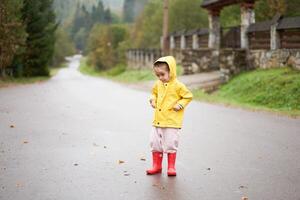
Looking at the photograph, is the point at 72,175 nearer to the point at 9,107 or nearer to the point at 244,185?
the point at 244,185

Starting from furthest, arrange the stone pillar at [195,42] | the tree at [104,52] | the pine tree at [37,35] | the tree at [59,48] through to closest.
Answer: the tree at [59,48], the tree at [104,52], the pine tree at [37,35], the stone pillar at [195,42]

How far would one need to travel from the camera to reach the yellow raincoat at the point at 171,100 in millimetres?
6605

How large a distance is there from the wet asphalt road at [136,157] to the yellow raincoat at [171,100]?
0.72 m

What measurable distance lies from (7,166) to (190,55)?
2338 cm

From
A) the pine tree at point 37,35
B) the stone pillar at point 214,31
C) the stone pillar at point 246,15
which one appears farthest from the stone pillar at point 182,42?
the stone pillar at point 246,15

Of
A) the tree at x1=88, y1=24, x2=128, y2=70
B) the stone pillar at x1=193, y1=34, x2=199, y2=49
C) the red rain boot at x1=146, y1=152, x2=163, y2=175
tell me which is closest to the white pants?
the red rain boot at x1=146, y1=152, x2=163, y2=175

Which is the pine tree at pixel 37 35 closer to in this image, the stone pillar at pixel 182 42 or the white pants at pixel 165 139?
the stone pillar at pixel 182 42

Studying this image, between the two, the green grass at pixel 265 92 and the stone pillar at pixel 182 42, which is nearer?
the green grass at pixel 265 92

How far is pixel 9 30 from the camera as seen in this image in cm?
3000

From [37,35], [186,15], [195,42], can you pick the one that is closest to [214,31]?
[195,42]

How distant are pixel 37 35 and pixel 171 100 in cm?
3407

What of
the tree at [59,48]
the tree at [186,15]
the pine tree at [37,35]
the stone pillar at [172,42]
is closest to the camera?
the pine tree at [37,35]

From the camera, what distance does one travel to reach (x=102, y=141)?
926cm

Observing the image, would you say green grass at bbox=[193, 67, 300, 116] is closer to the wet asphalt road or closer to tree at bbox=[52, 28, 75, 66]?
the wet asphalt road
